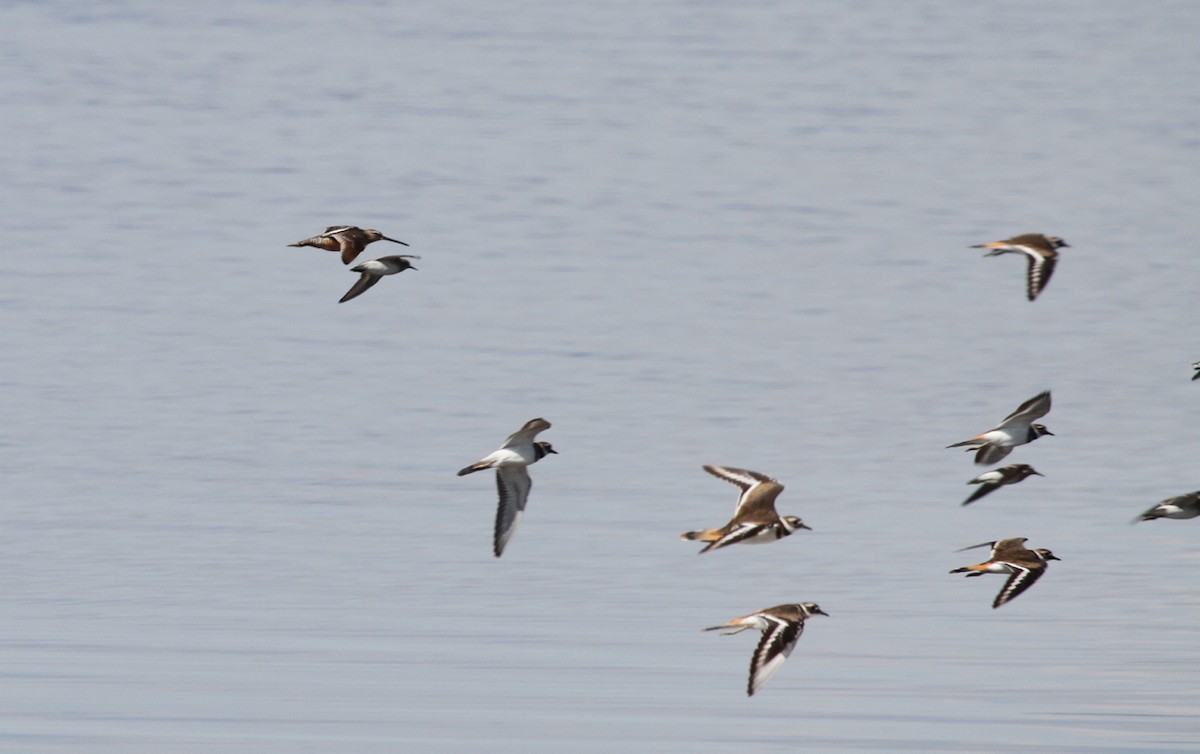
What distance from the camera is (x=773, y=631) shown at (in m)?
15.8

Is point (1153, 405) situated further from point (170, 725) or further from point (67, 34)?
point (67, 34)

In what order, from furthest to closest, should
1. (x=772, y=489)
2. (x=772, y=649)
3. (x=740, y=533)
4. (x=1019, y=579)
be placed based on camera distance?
1. (x=772, y=489)
2. (x=1019, y=579)
3. (x=740, y=533)
4. (x=772, y=649)

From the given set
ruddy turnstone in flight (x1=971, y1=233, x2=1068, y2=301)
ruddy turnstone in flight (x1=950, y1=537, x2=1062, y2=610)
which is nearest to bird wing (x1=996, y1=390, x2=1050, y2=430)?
ruddy turnstone in flight (x1=971, y1=233, x2=1068, y2=301)

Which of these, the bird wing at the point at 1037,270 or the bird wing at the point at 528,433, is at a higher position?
the bird wing at the point at 1037,270

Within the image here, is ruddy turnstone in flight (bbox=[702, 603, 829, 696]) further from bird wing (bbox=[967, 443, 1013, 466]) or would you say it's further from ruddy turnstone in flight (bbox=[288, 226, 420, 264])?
ruddy turnstone in flight (bbox=[288, 226, 420, 264])

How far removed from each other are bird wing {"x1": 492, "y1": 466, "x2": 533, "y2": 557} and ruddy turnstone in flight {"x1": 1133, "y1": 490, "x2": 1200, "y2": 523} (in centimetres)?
465

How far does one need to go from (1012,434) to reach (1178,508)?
1354 millimetres

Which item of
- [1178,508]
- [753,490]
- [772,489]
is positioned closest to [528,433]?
[753,490]

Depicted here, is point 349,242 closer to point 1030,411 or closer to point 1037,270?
point 1037,270

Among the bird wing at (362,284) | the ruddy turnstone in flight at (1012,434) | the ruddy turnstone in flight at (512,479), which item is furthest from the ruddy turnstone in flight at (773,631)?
the bird wing at (362,284)

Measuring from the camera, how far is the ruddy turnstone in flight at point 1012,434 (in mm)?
17953

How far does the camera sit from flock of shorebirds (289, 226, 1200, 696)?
1611cm

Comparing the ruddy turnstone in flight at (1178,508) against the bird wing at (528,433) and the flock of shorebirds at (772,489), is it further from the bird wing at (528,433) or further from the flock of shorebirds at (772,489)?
the bird wing at (528,433)

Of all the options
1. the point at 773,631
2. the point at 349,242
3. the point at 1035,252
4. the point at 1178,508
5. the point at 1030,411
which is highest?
the point at 1035,252
